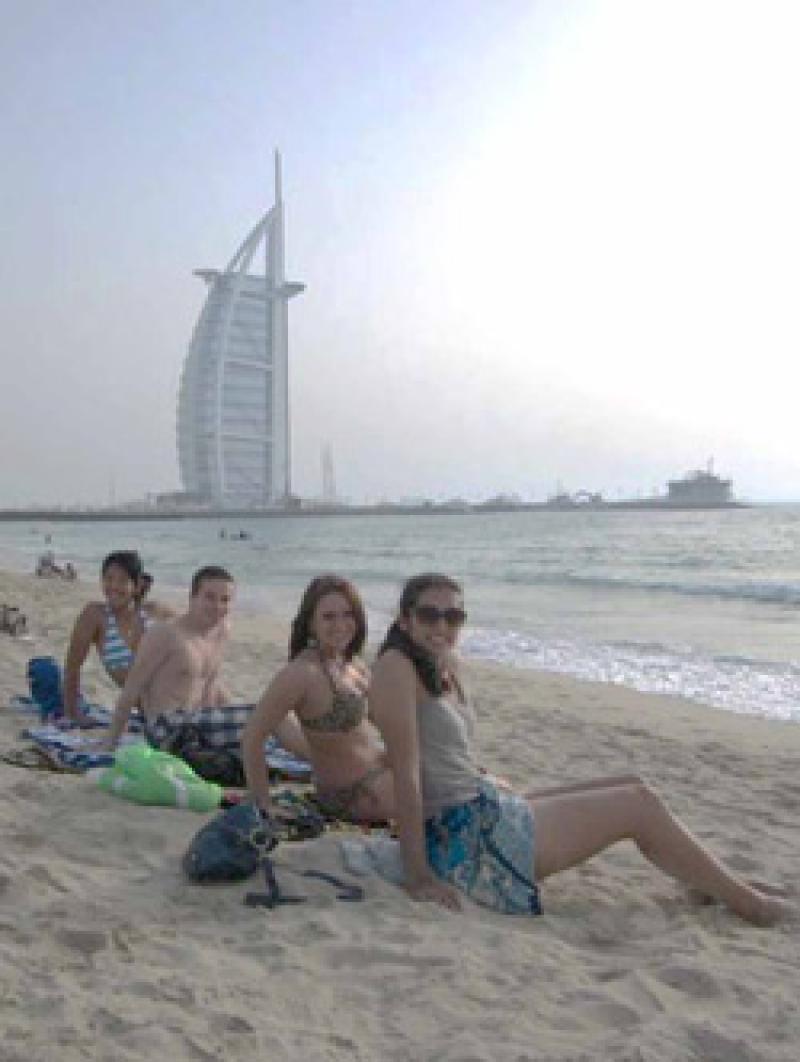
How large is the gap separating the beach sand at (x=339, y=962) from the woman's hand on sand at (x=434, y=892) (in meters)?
0.04

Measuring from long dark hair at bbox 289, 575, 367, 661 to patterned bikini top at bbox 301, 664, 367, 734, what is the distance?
12cm

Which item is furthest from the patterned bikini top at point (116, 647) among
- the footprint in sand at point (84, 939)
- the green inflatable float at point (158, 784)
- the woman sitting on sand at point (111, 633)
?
the footprint in sand at point (84, 939)

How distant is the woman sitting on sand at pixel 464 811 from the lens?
2.96m

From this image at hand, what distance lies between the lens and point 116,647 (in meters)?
5.43

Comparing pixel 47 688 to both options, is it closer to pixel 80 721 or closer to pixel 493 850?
pixel 80 721

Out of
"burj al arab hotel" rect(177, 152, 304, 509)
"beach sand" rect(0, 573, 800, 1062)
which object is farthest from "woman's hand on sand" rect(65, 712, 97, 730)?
"burj al arab hotel" rect(177, 152, 304, 509)

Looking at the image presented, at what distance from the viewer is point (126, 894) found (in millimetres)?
2861

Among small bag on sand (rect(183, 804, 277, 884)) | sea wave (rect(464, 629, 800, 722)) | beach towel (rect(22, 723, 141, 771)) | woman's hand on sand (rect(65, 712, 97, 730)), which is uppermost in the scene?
small bag on sand (rect(183, 804, 277, 884))

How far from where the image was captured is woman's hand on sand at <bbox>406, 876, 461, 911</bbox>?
2947mm

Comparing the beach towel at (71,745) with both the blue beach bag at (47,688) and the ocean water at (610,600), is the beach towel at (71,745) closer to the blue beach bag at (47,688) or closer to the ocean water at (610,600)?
the blue beach bag at (47,688)

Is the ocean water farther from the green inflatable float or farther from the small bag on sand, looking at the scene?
the small bag on sand

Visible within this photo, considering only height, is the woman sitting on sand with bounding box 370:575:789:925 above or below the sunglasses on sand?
below

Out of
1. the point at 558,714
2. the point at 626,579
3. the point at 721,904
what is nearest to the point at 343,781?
the point at 721,904

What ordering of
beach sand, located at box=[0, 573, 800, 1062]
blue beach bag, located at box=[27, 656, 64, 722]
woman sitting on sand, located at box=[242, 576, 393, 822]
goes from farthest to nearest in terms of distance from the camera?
blue beach bag, located at box=[27, 656, 64, 722]
woman sitting on sand, located at box=[242, 576, 393, 822]
beach sand, located at box=[0, 573, 800, 1062]
